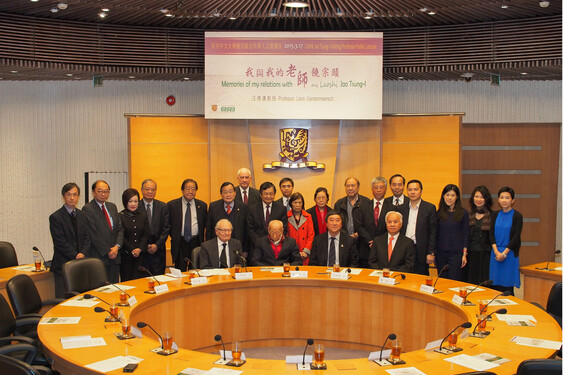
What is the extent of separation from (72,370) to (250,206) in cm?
360

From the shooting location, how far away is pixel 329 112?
8266 millimetres

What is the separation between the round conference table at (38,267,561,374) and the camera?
415 cm

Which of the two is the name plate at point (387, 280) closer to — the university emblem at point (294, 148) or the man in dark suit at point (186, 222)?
the man in dark suit at point (186, 222)

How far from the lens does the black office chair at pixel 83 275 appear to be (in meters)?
5.32

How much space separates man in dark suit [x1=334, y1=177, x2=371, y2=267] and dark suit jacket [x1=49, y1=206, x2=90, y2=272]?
9.01 ft

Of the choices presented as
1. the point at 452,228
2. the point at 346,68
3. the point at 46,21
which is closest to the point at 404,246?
the point at 452,228

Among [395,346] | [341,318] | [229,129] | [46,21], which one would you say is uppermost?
[46,21]

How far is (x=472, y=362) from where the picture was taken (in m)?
3.43

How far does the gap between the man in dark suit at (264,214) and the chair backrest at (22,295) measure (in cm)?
249

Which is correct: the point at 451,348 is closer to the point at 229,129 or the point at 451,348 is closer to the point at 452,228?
the point at 452,228

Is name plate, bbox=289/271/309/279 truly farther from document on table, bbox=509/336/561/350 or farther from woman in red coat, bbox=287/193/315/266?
document on table, bbox=509/336/561/350

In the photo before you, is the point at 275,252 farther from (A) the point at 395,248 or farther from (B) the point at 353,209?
(A) the point at 395,248

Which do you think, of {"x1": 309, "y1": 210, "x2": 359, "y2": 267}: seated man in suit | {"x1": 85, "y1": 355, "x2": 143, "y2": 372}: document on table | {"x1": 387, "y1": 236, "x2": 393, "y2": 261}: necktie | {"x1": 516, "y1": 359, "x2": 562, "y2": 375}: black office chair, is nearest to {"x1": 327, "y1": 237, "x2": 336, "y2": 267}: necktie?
{"x1": 309, "y1": 210, "x2": 359, "y2": 267}: seated man in suit

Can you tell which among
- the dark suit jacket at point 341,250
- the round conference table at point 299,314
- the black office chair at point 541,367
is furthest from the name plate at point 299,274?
the black office chair at point 541,367
